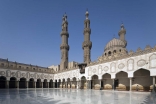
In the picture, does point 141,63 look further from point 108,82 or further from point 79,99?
point 79,99

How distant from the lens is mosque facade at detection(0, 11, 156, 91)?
18.6 m

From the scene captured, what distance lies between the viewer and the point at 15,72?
105 ft

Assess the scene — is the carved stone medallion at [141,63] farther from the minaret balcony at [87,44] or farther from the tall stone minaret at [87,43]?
the minaret balcony at [87,44]

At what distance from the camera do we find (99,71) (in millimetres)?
24594

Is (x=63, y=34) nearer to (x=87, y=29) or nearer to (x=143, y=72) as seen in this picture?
(x=87, y=29)

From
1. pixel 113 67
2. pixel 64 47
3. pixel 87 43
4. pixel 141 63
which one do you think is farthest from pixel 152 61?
pixel 64 47

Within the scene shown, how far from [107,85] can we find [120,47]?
→ 38.2ft

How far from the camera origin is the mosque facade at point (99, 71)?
60.9ft

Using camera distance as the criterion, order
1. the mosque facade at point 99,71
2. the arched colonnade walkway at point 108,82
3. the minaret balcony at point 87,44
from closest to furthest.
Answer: the mosque facade at point 99,71 < the arched colonnade walkway at point 108,82 < the minaret balcony at point 87,44

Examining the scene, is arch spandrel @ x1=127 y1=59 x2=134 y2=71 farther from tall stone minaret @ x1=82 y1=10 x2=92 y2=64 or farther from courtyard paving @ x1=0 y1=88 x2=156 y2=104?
tall stone minaret @ x1=82 y1=10 x2=92 y2=64

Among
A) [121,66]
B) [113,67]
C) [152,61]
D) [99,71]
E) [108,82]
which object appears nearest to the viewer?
[152,61]

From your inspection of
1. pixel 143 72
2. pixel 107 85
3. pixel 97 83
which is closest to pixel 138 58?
pixel 143 72

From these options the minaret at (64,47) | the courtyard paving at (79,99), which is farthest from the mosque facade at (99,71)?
the courtyard paving at (79,99)

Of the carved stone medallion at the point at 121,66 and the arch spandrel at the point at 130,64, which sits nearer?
the arch spandrel at the point at 130,64
